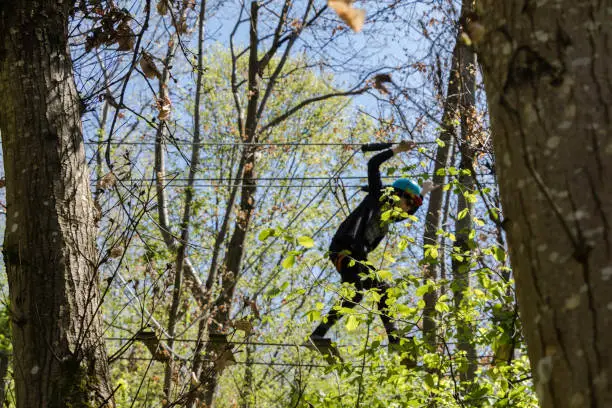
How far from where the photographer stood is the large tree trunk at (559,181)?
1.02m

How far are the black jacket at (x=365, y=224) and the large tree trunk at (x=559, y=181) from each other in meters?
5.00

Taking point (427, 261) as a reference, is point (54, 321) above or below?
below

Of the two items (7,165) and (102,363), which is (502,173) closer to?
(102,363)

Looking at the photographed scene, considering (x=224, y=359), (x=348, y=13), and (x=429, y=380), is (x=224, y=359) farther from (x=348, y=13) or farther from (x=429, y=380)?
(x=348, y=13)

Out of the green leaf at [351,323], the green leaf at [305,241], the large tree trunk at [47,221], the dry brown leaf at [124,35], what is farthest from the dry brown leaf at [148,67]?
the green leaf at [351,323]

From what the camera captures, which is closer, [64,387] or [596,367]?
[596,367]

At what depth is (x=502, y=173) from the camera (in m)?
1.21

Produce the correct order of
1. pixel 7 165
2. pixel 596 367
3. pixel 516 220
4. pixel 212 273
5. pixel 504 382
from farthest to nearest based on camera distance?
pixel 212 273
pixel 504 382
pixel 7 165
pixel 516 220
pixel 596 367

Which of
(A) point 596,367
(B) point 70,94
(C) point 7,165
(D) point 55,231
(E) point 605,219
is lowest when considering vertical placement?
(A) point 596,367

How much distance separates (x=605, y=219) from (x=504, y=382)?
8.53 feet

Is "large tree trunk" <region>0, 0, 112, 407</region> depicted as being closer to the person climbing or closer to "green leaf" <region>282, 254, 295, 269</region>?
"green leaf" <region>282, 254, 295, 269</region>

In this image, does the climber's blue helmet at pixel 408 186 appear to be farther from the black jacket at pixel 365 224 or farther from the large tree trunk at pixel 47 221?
the large tree trunk at pixel 47 221

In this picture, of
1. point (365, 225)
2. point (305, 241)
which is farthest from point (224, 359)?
point (365, 225)

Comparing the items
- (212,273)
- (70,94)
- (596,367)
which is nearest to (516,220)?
(596,367)
